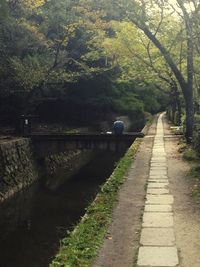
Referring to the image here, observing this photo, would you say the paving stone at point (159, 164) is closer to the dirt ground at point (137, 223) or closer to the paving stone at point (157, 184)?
the dirt ground at point (137, 223)

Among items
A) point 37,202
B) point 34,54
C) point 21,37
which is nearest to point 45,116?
point 34,54

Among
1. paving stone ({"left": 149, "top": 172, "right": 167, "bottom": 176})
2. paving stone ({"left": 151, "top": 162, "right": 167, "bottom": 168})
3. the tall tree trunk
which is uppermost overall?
the tall tree trunk

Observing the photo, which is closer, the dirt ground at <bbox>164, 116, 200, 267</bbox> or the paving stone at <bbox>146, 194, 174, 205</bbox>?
the dirt ground at <bbox>164, 116, 200, 267</bbox>

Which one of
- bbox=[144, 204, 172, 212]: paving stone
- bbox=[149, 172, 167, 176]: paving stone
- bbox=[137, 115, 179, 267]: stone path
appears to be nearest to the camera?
bbox=[137, 115, 179, 267]: stone path

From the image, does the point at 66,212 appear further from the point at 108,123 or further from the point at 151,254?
the point at 108,123

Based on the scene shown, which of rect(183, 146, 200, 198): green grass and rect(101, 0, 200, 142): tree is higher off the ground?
rect(101, 0, 200, 142): tree

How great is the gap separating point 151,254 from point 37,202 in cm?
1308

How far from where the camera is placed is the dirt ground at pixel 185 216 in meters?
6.23

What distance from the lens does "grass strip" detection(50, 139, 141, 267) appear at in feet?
19.6

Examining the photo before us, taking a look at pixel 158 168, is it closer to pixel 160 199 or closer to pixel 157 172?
pixel 157 172

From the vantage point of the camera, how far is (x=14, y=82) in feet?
85.9

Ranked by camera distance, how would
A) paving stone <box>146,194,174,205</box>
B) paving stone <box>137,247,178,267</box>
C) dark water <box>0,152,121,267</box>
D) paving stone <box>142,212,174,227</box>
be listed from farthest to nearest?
dark water <box>0,152,121,267</box> < paving stone <box>146,194,174,205</box> < paving stone <box>142,212,174,227</box> < paving stone <box>137,247,178,267</box>

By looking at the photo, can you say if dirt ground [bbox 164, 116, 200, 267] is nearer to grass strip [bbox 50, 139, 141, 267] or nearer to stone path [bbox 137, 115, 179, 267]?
stone path [bbox 137, 115, 179, 267]

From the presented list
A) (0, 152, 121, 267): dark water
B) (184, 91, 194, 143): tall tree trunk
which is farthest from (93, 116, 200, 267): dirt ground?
(184, 91, 194, 143): tall tree trunk
